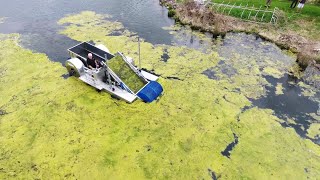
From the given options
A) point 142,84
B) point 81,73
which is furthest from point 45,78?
point 142,84

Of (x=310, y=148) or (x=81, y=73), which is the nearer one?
(x=310, y=148)

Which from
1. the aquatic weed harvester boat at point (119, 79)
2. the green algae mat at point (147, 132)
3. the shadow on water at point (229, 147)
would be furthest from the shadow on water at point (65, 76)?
the shadow on water at point (229, 147)

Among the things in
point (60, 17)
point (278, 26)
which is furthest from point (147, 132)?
point (60, 17)

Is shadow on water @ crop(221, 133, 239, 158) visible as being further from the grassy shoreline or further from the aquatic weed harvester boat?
the grassy shoreline

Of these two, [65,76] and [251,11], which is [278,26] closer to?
[251,11]

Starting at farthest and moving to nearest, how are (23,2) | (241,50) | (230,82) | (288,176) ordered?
1. (23,2)
2. (241,50)
3. (230,82)
4. (288,176)

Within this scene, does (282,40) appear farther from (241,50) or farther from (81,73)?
(81,73)

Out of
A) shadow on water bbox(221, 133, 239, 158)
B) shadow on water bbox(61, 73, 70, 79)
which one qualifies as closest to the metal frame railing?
shadow on water bbox(221, 133, 239, 158)
